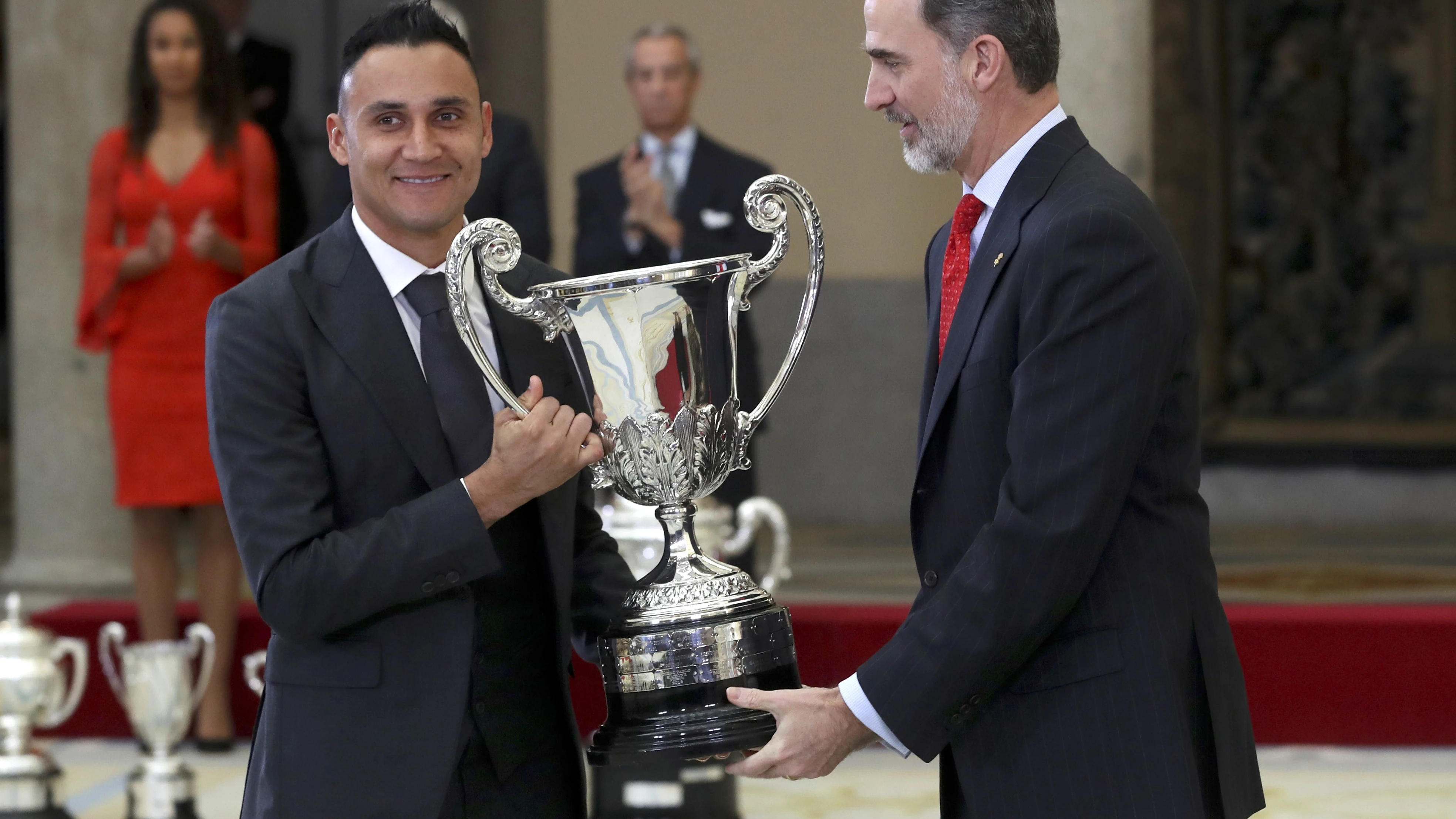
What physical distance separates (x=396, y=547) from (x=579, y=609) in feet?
1.28

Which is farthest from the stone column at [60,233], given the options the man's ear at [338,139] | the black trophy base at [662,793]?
the man's ear at [338,139]

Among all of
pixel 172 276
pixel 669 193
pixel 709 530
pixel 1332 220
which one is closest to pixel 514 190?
pixel 669 193

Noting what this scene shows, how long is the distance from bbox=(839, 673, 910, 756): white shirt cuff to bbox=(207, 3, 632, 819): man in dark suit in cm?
34

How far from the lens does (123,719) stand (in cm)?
517

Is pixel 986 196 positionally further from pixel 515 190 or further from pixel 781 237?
pixel 515 190

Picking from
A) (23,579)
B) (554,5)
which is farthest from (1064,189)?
(554,5)

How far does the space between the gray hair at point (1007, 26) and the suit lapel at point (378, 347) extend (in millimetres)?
695

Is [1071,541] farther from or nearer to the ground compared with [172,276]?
nearer to the ground

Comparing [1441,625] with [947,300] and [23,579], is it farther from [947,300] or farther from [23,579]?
[23,579]

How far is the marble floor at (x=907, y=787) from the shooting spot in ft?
14.1

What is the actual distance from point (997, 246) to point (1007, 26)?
0.80ft

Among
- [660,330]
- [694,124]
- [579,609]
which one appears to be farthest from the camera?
[694,124]

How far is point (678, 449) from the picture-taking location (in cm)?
209

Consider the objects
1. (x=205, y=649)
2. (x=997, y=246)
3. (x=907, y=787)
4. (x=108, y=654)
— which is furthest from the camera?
(x=205, y=649)
